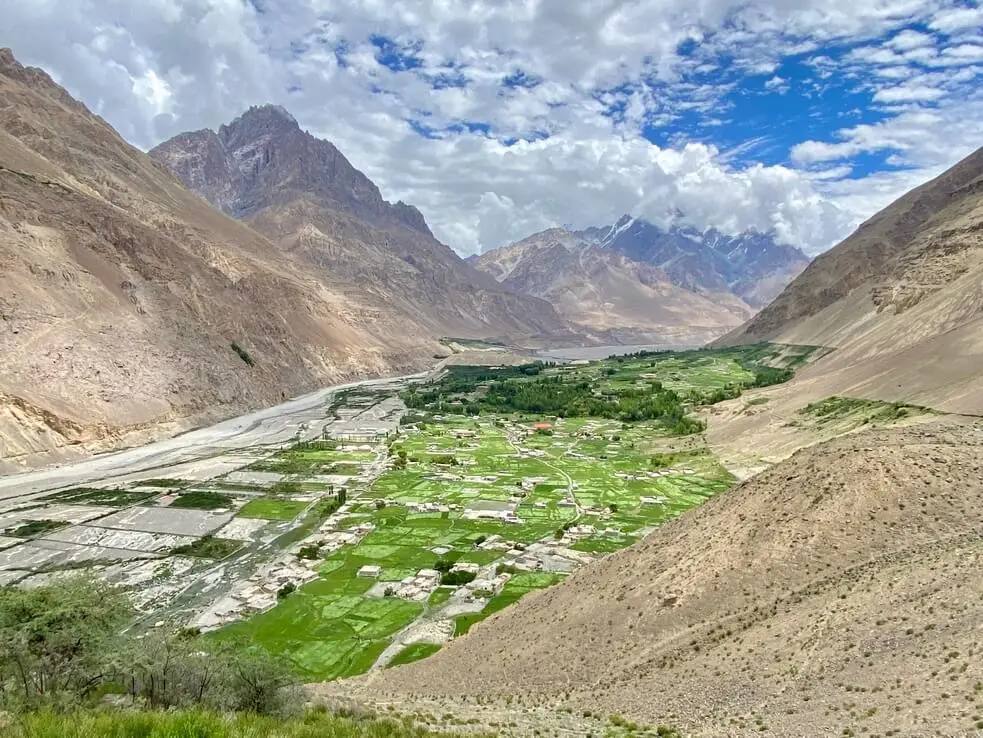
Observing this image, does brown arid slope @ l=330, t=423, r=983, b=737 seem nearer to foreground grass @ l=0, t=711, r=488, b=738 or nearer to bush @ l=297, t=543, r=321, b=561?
foreground grass @ l=0, t=711, r=488, b=738

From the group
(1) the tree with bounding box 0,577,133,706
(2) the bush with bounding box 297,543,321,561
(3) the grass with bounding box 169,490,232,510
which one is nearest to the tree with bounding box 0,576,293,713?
(1) the tree with bounding box 0,577,133,706

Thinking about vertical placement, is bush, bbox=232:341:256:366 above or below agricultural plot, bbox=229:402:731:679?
above

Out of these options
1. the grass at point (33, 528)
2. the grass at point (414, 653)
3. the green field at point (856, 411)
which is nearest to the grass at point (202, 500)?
the grass at point (33, 528)

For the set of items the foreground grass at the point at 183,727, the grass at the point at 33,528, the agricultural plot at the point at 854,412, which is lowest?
the agricultural plot at the point at 854,412

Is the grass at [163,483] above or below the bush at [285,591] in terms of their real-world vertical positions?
above

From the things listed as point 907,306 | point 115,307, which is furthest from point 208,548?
point 907,306

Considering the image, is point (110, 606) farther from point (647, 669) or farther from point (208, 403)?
point (208, 403)

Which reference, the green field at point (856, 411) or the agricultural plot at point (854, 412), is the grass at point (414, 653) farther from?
the green field at point (856, 411)
